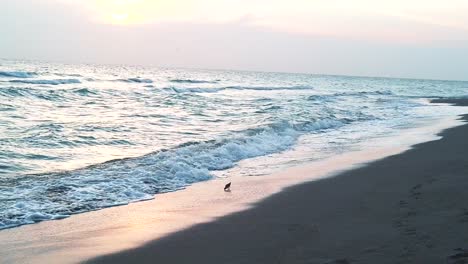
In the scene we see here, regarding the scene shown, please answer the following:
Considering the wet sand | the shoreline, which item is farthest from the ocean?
the wet sand

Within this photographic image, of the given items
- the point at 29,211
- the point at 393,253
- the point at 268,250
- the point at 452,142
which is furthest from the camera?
the point at 452,142

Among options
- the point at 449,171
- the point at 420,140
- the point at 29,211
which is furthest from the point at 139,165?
the point at 420,140

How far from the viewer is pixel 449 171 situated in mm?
10141

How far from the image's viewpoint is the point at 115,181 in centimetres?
936

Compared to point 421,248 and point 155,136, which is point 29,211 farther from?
point 155,136

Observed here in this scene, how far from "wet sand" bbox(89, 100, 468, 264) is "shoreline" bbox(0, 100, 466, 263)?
0.80ft

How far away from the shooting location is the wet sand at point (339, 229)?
5.20m

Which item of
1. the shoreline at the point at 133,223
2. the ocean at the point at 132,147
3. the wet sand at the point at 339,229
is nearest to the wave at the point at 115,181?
the ocean at the point at 132,147

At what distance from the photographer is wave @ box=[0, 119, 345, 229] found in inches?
298

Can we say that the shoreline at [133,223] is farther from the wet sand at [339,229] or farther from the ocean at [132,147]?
the ocean at [132,147]

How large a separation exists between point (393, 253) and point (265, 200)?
132 inches

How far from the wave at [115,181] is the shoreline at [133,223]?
393 mm

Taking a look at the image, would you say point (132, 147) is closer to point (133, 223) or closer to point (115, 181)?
point (115, 181)

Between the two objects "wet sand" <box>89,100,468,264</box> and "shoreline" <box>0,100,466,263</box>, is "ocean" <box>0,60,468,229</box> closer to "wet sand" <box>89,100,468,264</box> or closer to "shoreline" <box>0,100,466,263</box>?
"shoreline" <box>0,100,466,263</box>
